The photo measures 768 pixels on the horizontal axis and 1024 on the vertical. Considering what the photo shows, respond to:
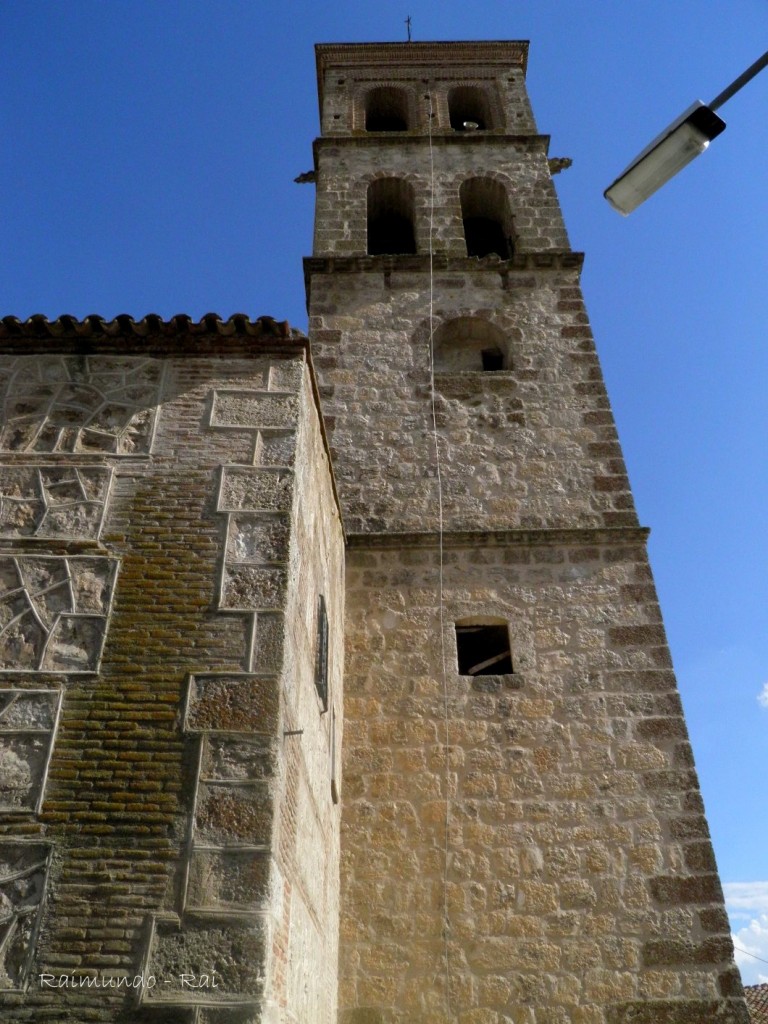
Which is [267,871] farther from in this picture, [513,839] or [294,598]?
[513,839]

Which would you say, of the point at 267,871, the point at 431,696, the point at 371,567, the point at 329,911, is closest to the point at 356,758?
the point at 431,696

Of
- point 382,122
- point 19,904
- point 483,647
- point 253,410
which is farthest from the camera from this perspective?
point 382,122

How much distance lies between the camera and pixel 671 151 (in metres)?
4.08

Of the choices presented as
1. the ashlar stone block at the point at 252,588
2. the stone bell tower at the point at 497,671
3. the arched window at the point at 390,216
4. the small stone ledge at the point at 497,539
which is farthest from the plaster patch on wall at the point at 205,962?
the arched window at the point at 390,216

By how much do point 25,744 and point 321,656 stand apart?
1.97m

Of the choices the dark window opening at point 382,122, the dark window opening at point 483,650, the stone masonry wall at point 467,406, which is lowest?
the dark window opening at point 483,650

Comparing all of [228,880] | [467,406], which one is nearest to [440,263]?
[467,406]

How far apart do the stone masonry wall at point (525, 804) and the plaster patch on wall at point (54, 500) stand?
280cm

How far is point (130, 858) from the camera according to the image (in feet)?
12.2

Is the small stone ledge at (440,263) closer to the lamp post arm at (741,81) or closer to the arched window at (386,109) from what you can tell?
the arched window at (386,109)

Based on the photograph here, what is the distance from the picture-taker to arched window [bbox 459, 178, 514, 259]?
458 inches

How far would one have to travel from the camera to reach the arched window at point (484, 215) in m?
11.6

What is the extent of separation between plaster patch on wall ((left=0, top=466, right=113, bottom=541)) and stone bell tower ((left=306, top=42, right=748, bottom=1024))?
279 centimetres

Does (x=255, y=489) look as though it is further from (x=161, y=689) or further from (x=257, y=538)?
(x=161, y=689)
